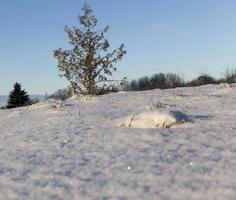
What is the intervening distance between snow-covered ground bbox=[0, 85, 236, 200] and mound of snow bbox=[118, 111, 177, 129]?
120 millimetres

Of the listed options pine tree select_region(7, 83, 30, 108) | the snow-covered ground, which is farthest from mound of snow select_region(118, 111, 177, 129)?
pine tree select_region(7, 83, 30, 108)

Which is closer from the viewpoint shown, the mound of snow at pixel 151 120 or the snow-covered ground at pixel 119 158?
the snow-covered ground at pixel 119 158

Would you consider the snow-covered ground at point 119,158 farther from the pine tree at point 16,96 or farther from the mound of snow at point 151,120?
the pine tree at point 16,96

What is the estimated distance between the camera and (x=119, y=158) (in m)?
6.27

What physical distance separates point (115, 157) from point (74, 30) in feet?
82.8

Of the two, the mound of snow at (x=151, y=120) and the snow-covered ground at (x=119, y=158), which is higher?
the mound of snow at (x=151, y=120)

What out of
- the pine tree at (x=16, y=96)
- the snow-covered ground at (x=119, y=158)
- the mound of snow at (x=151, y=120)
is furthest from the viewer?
the pine tree at (x=16, y=96)

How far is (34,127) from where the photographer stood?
9.05 meters

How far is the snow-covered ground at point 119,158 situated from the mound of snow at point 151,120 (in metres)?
0.12

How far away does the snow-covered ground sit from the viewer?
5.20m

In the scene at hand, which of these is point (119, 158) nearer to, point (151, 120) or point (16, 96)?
point (151, 120)

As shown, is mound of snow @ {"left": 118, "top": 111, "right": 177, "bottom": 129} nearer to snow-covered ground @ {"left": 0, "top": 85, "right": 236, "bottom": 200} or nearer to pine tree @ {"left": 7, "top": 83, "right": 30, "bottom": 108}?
snow-covered ground @ {"left": 0, "top": 85, "right": 236, "bottom": 200}

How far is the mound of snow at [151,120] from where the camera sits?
7715 millimetres

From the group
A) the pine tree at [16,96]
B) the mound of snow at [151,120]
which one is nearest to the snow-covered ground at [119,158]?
the mound of snow at [151,120]
